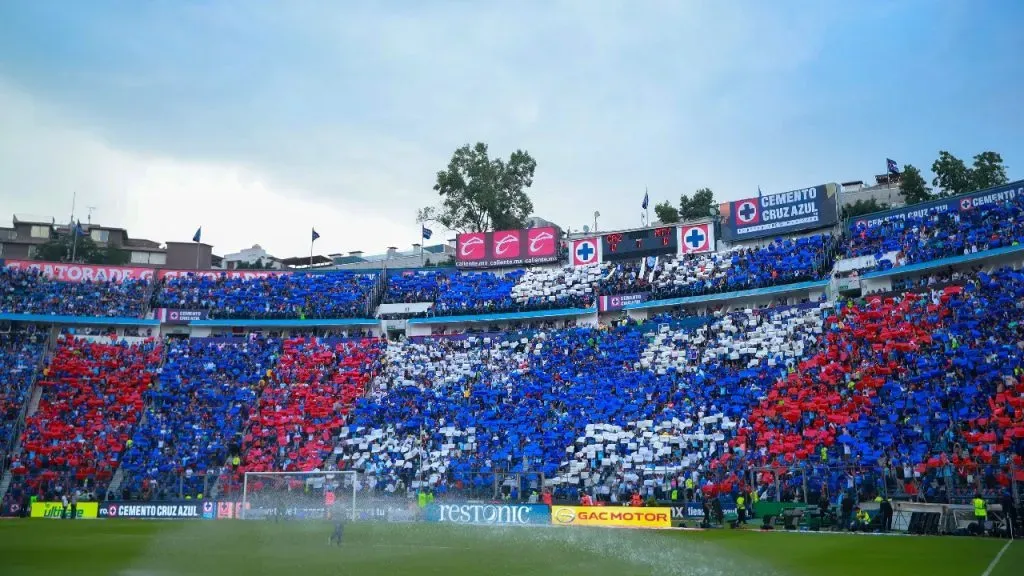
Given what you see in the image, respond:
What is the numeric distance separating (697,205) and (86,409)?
2520 inches

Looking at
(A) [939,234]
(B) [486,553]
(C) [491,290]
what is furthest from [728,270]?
(B) [486,553]

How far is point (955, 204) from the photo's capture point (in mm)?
52812

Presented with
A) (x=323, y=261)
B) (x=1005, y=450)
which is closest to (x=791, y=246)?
(x=1005, y=450)

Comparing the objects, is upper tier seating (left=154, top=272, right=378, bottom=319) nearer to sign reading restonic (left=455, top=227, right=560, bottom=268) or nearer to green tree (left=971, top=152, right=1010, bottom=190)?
sign reading restonic (left=455, top=227, right=560, bottom=268)

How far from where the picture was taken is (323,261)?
104 metres

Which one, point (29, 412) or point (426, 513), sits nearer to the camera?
point (426, 513)

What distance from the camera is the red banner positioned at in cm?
7056

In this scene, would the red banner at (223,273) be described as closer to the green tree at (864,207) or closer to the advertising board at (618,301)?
the advertising board at (618,301)

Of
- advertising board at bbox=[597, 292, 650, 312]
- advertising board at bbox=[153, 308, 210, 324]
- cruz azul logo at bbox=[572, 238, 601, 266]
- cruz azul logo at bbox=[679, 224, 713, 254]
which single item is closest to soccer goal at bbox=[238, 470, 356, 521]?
advertising board at bbox=[153, 308, 210, 324]

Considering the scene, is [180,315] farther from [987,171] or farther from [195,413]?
[987,171]

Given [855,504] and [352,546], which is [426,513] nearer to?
[352,546]

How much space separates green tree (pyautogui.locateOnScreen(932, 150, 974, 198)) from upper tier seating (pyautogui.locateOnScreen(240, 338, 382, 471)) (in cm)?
5513

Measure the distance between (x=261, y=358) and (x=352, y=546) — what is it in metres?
35.4

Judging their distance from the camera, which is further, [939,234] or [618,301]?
[618,301]
